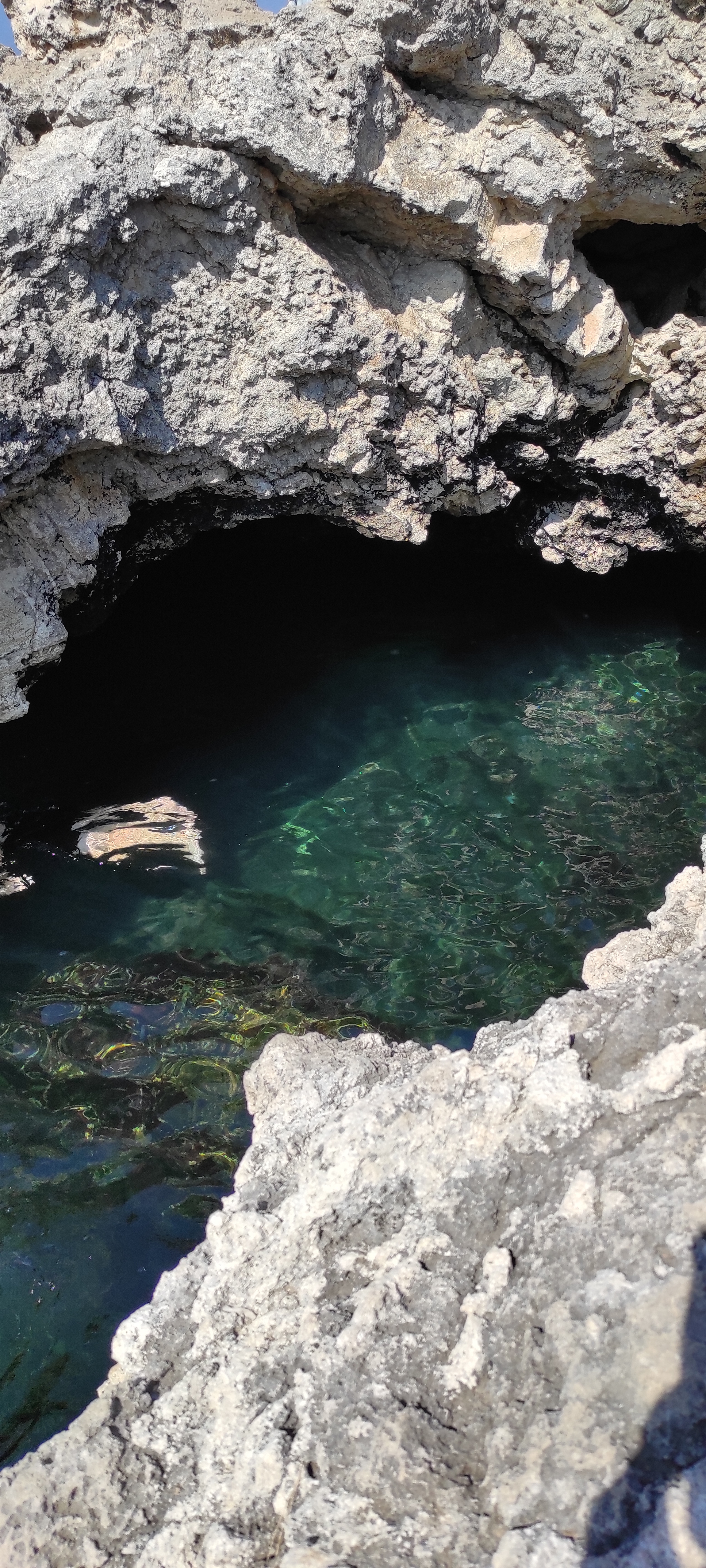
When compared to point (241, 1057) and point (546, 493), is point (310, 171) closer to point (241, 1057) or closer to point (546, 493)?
point (546, 493)

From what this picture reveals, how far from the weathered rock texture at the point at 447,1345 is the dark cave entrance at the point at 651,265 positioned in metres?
4.17

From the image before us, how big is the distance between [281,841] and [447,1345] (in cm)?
302

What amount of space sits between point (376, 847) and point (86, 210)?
2.75 m

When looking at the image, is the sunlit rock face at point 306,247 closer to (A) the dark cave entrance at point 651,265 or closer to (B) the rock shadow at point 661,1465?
(A) the dark cave entrance at point 651,265

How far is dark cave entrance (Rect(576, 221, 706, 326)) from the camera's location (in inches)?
198

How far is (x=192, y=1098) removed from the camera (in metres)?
3.40

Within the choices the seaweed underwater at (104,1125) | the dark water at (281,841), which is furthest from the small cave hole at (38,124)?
the seaweed underwater at (104,1125)

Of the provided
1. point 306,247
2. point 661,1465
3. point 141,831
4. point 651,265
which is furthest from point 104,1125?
point 651,265

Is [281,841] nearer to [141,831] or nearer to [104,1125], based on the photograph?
[141,831]

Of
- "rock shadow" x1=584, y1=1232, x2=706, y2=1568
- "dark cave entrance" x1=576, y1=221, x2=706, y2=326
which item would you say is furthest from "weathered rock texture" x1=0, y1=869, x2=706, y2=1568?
"dark cave entrance" x1=576, y1=221, x2=706, y2=326

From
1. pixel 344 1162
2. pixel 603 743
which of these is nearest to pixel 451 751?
pixel 603 743

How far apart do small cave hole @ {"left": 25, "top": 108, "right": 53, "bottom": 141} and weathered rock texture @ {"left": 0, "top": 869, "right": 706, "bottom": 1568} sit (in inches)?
146

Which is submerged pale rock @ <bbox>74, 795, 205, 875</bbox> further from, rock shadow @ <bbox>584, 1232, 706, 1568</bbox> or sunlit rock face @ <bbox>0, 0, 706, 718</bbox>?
rock shadow @ <bbox>584, 1232, 706, 1568</bbox>

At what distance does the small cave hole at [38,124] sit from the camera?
3.66 meters
